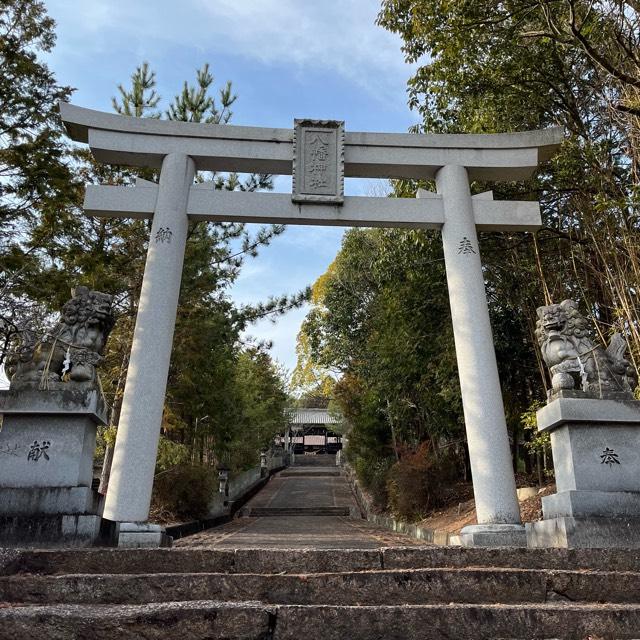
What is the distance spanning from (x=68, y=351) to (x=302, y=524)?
976cm

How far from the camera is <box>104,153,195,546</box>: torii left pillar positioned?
5789mm

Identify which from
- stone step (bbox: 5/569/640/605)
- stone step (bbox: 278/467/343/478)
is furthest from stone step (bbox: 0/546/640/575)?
stone step (bbox: 278/467/343/478)

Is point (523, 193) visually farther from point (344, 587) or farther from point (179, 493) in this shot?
point (179, 493)

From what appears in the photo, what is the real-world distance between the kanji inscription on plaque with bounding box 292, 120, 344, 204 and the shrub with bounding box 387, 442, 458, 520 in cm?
809

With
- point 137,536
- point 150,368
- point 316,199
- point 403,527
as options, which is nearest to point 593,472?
point 316,199

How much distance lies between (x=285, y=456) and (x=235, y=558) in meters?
34.8

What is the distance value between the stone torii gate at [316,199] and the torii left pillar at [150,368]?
0.02 meters

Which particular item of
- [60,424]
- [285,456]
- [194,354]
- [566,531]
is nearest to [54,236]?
[194,354]

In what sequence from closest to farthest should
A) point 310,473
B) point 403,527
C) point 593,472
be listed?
point 593,472
point 403,527
point 310,473

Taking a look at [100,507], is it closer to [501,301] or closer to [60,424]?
[60,424]

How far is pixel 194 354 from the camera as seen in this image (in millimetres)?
10961

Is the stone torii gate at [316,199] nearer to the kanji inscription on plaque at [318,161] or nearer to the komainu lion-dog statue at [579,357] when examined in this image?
the kanji inscription on plaque at [318,161]

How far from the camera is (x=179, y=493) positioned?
12.6 meters

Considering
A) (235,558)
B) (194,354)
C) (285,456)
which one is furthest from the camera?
(285,456)
